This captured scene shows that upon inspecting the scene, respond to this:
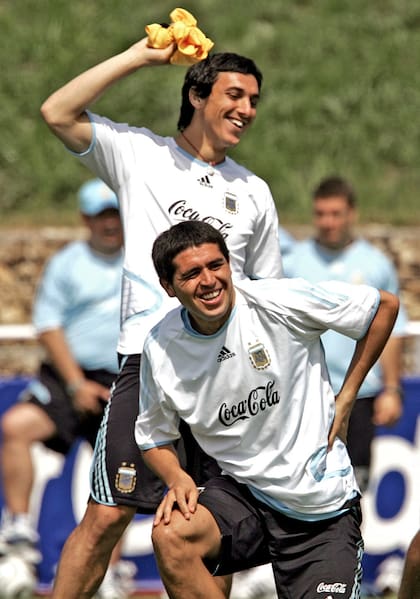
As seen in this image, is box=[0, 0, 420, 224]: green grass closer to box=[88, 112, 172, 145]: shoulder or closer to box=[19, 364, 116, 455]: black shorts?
box=[19, 364, 116, 455]: black shorts

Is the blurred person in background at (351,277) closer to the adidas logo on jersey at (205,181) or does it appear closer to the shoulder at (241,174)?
the shoulder at (241,174)

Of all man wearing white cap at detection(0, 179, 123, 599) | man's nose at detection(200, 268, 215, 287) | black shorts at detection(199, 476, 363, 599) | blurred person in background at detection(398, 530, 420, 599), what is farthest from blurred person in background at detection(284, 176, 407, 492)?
man's nose at detection(200, 268, 215, 287)

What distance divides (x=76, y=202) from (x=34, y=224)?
793 mm

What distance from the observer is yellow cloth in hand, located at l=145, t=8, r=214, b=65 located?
18.2 feet

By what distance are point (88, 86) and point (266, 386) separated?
1.36m

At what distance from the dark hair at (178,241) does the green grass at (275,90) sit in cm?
679

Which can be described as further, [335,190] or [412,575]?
[335,190]

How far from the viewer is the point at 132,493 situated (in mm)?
5594

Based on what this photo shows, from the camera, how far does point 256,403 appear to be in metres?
5.19

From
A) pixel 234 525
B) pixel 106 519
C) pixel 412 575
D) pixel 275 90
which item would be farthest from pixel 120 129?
pixel 275 90

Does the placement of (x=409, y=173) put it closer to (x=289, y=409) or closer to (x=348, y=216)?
(x=348, y=216)

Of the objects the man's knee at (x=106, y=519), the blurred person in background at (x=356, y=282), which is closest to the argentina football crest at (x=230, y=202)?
the man's knee at (x=106, y=519)

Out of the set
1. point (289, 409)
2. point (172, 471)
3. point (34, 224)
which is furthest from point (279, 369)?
point (34, 224)

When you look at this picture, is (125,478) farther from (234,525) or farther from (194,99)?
(194,99)
